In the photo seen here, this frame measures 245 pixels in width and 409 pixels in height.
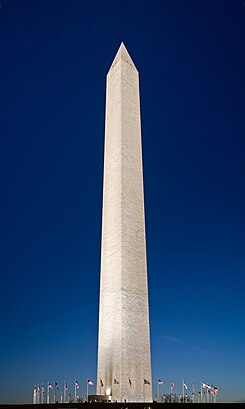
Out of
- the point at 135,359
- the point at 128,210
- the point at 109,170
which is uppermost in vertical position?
the point at 109,170

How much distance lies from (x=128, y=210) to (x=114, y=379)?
10188 mm

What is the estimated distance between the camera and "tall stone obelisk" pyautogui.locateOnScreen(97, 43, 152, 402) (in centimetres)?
2747

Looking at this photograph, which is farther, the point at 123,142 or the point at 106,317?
the point at 123,142

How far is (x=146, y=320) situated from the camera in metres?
29.2

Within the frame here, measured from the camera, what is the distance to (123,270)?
94.4ft

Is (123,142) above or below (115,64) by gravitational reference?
below

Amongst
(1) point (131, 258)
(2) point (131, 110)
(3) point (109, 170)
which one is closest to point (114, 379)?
(1) point (131, 258)

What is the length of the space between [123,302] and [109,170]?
380 inches

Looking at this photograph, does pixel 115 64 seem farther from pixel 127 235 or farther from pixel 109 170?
pixel 127 235

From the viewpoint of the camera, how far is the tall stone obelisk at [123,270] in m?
27.5

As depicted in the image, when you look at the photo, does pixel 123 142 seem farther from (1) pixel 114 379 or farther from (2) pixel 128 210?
(1) pixel 114 379

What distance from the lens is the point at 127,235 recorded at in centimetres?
3005

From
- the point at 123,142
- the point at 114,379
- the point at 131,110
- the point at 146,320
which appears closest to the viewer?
the point at 114,379

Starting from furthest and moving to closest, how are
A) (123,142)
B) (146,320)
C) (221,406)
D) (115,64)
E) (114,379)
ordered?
(115,64)
(123,142)
(146,320)
(114,379)
(221,406)
